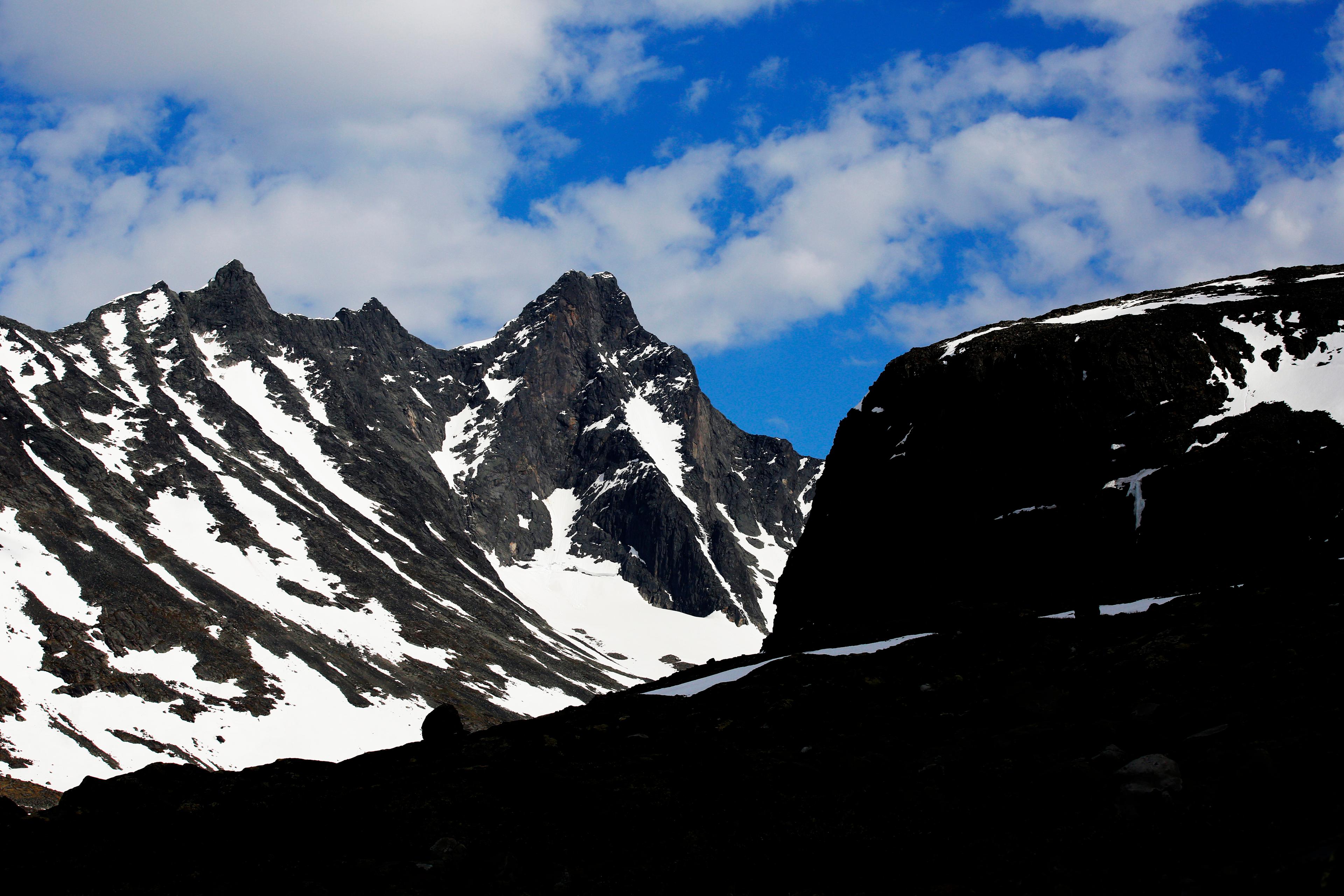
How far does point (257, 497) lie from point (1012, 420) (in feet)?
584

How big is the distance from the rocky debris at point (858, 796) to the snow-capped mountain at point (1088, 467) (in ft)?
29.0

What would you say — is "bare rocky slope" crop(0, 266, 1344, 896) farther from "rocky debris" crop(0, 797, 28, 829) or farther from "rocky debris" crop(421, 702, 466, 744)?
"rocky debris" crop(421, 702, 466, 744)

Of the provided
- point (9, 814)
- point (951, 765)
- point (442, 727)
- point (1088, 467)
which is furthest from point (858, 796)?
point (1088, 467)

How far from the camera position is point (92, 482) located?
6339 inches

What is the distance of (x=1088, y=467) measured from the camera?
148 ft

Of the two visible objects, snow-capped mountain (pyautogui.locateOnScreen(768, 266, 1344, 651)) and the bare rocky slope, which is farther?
snow-capped mountain (pyautogui.locateOnScreen(768, 266, 1344, 651))

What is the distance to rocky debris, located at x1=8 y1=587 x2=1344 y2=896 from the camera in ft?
39.7

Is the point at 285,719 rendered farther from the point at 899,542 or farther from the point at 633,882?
the point at 633,882

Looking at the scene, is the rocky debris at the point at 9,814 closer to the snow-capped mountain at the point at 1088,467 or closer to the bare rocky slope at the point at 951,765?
the bare rocky slope at the point at 951,765

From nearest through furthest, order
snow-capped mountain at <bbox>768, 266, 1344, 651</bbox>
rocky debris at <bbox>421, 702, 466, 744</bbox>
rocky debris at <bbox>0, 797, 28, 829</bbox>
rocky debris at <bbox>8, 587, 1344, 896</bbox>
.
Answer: rocky debris at <bbox>8, 587, 1344, 896</bbox> < rocky debris at <bbox>0, 797, 28, 829</bbox> < rocky debris at <bbox>421, 702, 466, 744</bbox> < snow-capped mountain at <bbox>768, 266, 1344, 651</bbox>

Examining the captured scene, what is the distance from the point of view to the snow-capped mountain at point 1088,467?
37562 mm

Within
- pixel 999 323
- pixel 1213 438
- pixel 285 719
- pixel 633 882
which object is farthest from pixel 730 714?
pixel 285 719

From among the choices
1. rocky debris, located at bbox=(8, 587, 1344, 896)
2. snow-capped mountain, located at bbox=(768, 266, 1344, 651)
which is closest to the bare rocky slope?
rocky debris, located at bbox=(8, 587, 1344, 896)

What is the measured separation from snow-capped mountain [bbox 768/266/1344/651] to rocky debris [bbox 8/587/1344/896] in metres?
8.83
